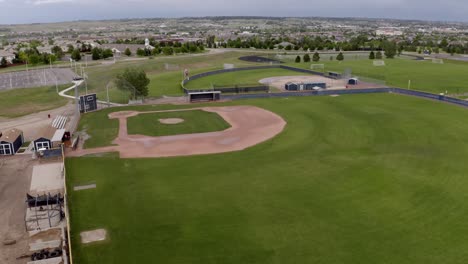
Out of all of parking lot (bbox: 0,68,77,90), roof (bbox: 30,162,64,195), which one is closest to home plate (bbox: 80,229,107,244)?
roof (bbox: 30,162,64,195)

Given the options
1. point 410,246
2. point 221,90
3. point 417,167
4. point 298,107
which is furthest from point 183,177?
point 221,90

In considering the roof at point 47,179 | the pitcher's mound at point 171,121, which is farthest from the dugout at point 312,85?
the roof at point 47,179

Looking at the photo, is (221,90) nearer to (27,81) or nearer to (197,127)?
(197,127)

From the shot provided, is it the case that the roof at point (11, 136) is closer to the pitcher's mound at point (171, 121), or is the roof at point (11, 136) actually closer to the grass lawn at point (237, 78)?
the pitcher's mound at point (171, 121)

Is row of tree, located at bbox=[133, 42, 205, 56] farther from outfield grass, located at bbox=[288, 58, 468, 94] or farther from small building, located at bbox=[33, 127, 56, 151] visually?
small building, located at bbox=[33, 127, 56, 151]

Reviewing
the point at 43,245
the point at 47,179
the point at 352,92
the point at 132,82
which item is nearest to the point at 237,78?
the point at 352,92
